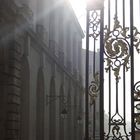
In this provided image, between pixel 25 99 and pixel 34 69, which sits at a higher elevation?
pixel 34 69

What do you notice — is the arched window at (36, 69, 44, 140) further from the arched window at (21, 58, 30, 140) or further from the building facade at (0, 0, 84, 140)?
the arched window at (21, 58, 30, 140)

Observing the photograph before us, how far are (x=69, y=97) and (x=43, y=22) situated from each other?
36.7 ft

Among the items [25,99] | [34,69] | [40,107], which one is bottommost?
[40,107]

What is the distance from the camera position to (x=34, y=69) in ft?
64.0

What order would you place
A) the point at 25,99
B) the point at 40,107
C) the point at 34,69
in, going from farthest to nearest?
1. the point at 40,107
2. the point at 34,69
3. the point at 25,99

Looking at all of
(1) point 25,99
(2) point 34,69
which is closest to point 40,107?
(2) point 34,69

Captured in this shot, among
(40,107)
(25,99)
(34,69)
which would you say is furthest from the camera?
(40,107)

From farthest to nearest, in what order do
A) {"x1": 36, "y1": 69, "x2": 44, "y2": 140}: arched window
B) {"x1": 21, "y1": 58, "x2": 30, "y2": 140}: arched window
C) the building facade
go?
{"x1": 36, "y1": 69, "x2": 44, "y2": 140}: arched window, {"x1": 21, "y1": 58, "x2": 30, "y2": 140}: arched window, the building facade

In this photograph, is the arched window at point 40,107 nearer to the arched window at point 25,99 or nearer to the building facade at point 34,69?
the building facade at point 34,69

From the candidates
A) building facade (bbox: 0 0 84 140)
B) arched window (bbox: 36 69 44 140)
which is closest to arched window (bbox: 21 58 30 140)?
building facade (bbox: 0 0 84 140)

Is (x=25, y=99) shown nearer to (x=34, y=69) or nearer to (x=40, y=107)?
→ (x=34, y=69)

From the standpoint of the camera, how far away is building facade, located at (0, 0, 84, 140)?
15141 millimetres

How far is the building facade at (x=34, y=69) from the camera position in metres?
15.1

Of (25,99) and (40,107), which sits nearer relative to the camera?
(25,99)
